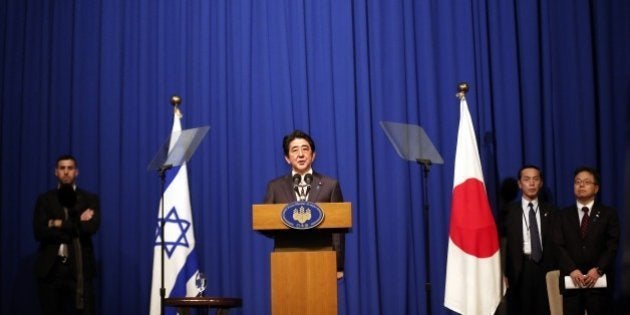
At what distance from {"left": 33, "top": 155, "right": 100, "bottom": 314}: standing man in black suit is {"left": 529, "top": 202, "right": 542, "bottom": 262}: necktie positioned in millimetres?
3482

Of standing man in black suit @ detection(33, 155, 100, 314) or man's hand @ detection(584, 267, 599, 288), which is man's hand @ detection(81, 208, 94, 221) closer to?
standing man in black suit @ detection(33, 155, 100, 314)

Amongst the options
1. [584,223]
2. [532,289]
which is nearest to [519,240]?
[532,289]

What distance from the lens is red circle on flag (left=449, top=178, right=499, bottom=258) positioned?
6.02 m

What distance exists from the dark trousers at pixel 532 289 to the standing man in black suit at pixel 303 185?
1973mm

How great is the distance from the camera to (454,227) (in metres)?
6.12

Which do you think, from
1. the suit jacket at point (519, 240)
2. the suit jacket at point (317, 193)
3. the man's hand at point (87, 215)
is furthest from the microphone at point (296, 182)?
the suit jacket at point (519, 240)

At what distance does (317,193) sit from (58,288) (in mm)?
2440

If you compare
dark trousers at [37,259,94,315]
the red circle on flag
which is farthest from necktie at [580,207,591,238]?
dark trousers at [37,259,94,315]

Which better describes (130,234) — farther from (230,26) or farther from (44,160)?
(230,26)

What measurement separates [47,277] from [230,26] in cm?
293

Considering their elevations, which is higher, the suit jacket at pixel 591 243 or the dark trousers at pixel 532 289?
the suit jacket at pixel 591 243

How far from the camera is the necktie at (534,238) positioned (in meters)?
6.36

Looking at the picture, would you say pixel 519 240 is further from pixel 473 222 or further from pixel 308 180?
pixel 308 180

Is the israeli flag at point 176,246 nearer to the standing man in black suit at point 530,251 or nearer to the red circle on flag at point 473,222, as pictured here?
the red circle on flag at point 473,222
